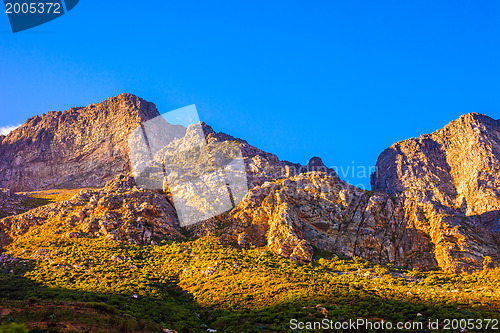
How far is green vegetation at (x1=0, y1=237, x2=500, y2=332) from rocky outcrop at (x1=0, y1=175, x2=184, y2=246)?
11.4ft

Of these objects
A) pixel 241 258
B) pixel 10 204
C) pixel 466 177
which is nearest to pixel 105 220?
pixel 241 258

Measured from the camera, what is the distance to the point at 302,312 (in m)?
43.6

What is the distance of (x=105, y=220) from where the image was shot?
78125 mm

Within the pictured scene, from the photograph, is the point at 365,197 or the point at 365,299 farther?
the point at 365,197

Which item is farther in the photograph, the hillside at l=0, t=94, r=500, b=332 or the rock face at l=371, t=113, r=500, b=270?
the rock face at l=371, t=113, r=500, b=270

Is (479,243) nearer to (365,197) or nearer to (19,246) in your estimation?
(365,197)

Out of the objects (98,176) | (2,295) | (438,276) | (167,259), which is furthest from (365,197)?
(98,176)

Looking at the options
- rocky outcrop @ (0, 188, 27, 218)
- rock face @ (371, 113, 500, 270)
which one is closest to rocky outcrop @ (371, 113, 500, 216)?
rock face @ (371, 113, 500, 270)

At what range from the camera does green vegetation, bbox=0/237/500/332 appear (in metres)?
40.8

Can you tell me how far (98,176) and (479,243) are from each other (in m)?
178

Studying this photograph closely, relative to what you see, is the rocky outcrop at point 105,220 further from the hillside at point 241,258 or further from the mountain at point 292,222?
the hillside at point 241,258

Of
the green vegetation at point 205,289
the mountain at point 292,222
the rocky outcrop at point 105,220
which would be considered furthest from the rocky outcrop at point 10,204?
the green vegetation at point 205,289

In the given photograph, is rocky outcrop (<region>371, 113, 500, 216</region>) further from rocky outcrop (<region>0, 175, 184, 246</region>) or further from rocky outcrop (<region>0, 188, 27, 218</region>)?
rocky outcrop (<region>0, 188, 27, 218</region>)

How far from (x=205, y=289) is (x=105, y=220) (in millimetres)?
34058
